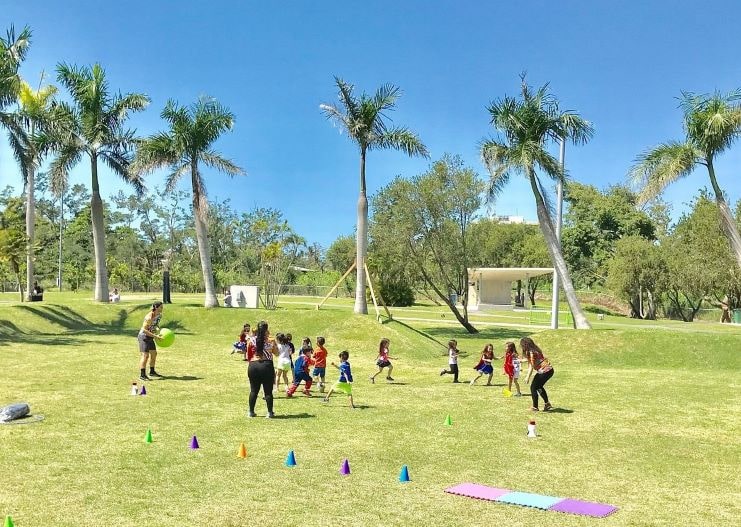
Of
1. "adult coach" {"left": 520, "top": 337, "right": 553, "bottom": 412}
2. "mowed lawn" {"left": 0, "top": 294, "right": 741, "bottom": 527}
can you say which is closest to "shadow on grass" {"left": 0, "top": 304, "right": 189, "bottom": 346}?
"mowed lawn" {"left": 0, "top": 294, "right": 741, "bottom": 527}

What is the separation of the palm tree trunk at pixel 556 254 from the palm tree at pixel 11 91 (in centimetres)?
2145

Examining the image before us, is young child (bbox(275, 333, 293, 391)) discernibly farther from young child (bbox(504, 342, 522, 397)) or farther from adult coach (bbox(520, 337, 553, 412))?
adult coach (bbox(520, 337, 553, 412))

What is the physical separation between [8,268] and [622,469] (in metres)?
63.2

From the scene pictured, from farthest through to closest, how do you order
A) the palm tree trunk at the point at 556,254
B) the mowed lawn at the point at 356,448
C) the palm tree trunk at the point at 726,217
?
the palm tree trunk at the point at 556,254
the palm tree trunk at the point at 726,217
the mowed lawn at the point at 356,448

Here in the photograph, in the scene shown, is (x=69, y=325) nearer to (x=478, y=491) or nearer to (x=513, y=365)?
(x=513, y=365)

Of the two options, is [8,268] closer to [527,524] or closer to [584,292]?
[584,292]

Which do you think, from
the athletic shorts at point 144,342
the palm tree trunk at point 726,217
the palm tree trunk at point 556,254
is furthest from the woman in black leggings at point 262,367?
the palm tree trunk at point 726,217

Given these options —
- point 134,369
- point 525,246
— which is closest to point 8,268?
point 134,369

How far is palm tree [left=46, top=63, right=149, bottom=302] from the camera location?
3338 cm

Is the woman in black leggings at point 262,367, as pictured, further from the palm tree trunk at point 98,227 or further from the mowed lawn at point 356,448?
the palm tree trunk at point 98,227

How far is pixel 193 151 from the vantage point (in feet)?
111

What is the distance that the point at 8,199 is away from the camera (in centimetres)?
7425

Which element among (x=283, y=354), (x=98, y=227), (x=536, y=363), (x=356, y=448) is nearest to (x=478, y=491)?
(x=356, y=448)

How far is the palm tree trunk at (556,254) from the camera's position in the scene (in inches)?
1113
